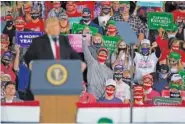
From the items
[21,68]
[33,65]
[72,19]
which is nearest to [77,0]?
[72,19]

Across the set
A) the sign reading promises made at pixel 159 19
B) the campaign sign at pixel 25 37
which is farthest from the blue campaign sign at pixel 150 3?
the campaign sign at pixel 25 37

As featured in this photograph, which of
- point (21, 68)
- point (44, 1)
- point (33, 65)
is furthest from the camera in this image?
point (44, 1)

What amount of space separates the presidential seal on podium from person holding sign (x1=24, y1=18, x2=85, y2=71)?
0.57m

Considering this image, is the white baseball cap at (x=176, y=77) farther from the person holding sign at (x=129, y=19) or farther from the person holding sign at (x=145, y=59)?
the person holding sign at (x=129, y=19)

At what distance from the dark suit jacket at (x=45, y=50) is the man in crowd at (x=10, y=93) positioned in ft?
1.50

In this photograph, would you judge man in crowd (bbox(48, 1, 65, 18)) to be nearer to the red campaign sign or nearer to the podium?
the red campaign sign

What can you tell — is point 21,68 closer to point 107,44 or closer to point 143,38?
point 107,44

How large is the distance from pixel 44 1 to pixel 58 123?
2117mm

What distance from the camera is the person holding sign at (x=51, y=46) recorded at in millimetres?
6227

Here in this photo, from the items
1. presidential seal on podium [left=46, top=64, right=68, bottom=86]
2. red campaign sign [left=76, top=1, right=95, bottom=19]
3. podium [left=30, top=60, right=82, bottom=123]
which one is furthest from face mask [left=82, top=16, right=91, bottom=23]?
presidential seal on podium [left=46, top=64, right=68, bottom=86]

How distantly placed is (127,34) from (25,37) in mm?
1334

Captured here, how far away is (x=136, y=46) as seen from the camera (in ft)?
23.4

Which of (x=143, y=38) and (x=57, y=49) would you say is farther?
(x=143, y=38)

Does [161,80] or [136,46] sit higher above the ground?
[136,46]
